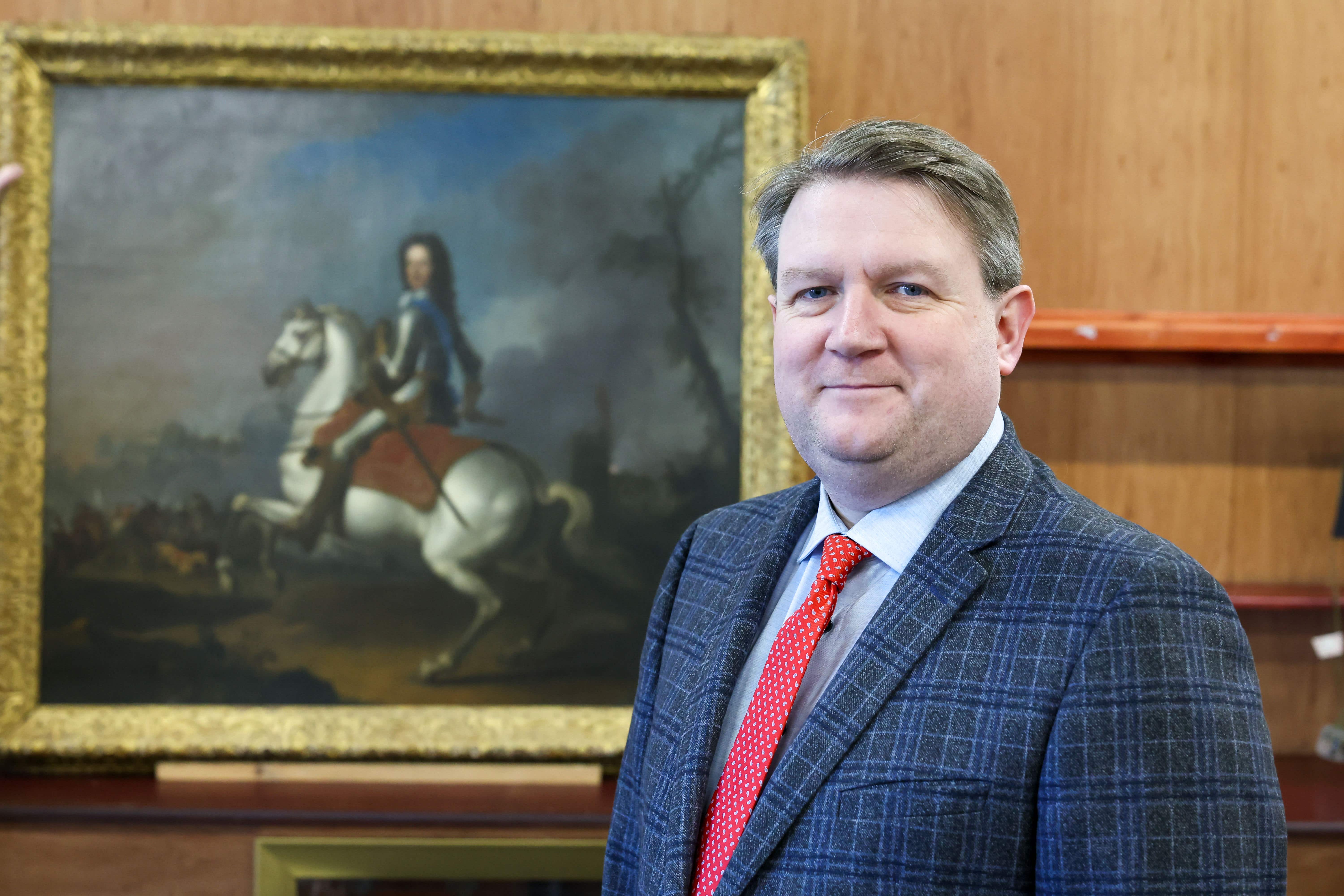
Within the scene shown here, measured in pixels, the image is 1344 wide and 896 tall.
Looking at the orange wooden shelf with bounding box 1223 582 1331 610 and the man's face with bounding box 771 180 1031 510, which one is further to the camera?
the orange wooden shelf with bounding box 1223 582 1331 610

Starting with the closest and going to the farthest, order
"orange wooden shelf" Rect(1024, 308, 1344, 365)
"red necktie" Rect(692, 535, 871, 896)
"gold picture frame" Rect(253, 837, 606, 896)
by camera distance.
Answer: "red necktie" Rect(692, 535, 871, 896) → "gold picture frame" Rect(253, 837, 606, 896) → "orange wooden shelf" Rect(1024, 308, 1344, 365)

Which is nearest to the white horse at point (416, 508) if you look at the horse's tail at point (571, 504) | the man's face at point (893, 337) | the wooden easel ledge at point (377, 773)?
the horse's tail at point (571, 504)

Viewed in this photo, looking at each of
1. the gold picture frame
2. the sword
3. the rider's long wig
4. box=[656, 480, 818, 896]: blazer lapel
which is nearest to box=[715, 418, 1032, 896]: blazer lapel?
box=[656, 480, 818, 896]: blazer lapel

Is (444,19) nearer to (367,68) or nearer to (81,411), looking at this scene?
(367,68)

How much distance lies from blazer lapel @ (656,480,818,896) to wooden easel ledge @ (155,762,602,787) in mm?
1449

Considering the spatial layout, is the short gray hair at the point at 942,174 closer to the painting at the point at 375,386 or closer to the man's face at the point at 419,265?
the painting at the point at 375,386

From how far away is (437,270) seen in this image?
9.26 feet

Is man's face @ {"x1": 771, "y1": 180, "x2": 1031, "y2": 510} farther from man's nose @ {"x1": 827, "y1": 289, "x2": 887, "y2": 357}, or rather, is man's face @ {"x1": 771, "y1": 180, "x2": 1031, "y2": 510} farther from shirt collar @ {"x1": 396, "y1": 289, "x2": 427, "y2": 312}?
shirt collar @ {"x1": 396, "y1": 289, "x2": 427, "y2": 312}

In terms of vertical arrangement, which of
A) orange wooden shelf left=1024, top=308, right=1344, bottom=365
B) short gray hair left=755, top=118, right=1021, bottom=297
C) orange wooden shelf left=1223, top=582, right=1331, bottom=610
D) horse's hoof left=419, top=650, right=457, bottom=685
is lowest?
horse's hoof left=419, top=650, right=457, bottom=685

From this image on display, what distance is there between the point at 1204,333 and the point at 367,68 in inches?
95.5

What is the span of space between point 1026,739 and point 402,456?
211 centimetres

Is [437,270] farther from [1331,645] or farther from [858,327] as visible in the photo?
[1331,645]

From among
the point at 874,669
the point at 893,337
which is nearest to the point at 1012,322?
the point at 893,337

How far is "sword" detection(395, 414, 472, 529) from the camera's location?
111 inches
